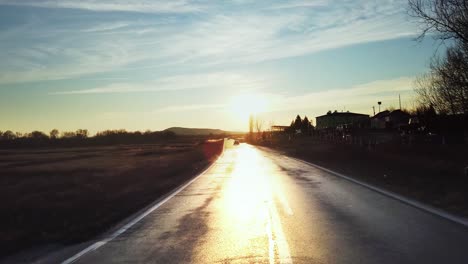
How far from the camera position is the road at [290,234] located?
7.49 metres

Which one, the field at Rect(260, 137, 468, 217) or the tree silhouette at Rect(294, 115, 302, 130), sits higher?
the tree silhouette at Rect(294, 115, 302, 130)

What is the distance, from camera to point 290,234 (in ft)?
30.9

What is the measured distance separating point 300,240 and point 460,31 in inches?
780

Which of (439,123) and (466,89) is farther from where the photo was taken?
(439,123)

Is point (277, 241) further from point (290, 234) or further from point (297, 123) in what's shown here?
point (297, 123)

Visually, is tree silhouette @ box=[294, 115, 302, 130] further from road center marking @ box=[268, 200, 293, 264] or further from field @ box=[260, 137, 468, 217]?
road center marking @ box=[268, 200, 293, 264]

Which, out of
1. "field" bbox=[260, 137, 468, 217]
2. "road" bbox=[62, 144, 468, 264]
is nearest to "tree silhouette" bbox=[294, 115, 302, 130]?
"field" bbox=[260, 137, 468, 217]

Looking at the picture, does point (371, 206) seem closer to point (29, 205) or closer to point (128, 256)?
point (128, 256)

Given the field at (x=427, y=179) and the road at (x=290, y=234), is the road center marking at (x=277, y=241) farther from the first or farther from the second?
the field at (x=427, y=179)

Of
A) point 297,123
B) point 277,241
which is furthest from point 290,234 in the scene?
point 297,123

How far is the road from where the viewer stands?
7.49 metres

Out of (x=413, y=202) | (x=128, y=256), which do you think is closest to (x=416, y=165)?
(x=413, y=202)

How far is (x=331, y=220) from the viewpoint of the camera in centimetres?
1093

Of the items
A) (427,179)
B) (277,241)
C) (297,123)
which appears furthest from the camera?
(297,123)
